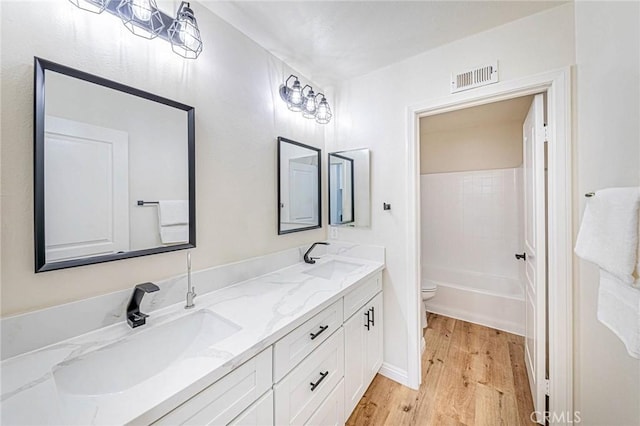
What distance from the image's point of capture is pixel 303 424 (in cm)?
108

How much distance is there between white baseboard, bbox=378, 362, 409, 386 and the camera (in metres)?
1.85

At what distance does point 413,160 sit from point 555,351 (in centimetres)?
138

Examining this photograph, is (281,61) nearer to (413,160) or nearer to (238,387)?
(413,160)

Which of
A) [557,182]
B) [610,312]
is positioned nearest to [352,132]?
[557,182]

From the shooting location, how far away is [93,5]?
903 millimetres

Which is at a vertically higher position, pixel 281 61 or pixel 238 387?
pixel 281 61

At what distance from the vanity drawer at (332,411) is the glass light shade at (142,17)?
73.1 inches

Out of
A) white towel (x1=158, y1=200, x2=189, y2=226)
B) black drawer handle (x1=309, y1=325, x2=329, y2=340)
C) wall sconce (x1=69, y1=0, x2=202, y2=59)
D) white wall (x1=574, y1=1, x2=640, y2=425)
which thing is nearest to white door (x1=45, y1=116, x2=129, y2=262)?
white towel (x1=158, y1=200, x2=189, y2=226)

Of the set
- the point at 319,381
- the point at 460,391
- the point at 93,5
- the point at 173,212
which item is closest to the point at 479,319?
the point at 460,391

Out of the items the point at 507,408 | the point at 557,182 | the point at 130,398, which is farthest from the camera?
the point at 507,408

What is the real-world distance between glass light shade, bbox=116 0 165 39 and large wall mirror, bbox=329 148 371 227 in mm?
1399

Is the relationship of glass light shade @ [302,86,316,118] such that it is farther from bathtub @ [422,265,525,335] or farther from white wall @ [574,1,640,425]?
bathtub @ [422,265,525,335]

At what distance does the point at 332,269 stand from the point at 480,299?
1.93 metres

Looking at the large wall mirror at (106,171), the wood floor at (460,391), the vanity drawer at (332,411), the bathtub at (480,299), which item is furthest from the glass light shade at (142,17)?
the bathtub at (480,299)
